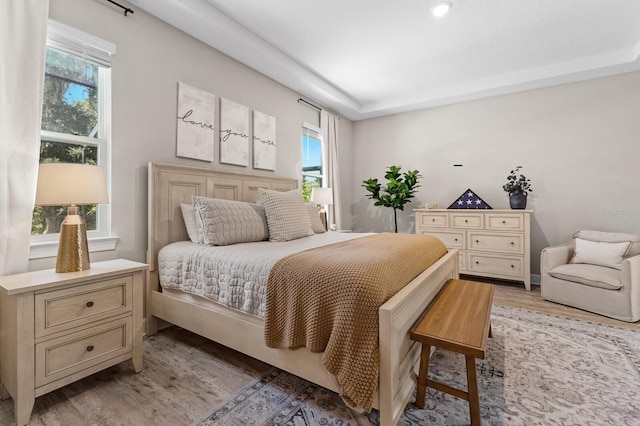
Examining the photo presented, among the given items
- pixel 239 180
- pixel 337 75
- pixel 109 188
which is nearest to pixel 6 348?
pixel 109 188

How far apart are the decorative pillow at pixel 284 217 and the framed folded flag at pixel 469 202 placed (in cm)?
251

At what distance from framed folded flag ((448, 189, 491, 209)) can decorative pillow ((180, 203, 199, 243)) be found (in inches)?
137

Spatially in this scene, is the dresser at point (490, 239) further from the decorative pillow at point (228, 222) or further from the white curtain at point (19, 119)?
the white curtain at point (19, 119)

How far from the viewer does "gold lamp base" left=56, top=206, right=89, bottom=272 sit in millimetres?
1658

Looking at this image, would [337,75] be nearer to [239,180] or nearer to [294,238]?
[239,180]

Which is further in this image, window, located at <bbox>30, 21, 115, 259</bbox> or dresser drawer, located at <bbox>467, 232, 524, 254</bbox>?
dresser drawer, located at <bbox>467, 232, 524, 254</bbox>

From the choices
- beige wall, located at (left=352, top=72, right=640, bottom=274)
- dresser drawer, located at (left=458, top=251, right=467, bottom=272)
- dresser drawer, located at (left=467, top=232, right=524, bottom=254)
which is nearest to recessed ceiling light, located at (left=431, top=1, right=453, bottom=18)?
beige wall, located at (left=352, top=72, right=640, bottom=274)

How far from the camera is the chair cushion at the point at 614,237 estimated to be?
301 centimetres

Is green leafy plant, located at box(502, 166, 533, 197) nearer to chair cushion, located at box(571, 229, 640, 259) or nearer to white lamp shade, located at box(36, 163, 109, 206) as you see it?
chair cushion, located at box(571, 229, 640, 259)

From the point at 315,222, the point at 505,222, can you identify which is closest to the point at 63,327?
the point at 315,222

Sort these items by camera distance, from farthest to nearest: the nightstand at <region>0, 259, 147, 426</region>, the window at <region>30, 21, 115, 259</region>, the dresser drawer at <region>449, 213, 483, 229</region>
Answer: the dresser drawer at <region>449, 213, 483, 229</region> < the window at <region>30, 21, 115, 259</region> < the nightstand at <region>0, 259, 147, 426</region>

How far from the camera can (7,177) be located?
1677 mm

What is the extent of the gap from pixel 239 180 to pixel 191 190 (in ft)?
1.89

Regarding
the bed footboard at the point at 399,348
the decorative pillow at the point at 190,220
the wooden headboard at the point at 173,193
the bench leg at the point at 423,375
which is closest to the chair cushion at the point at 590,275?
the bed footboard at the point at 399,348
